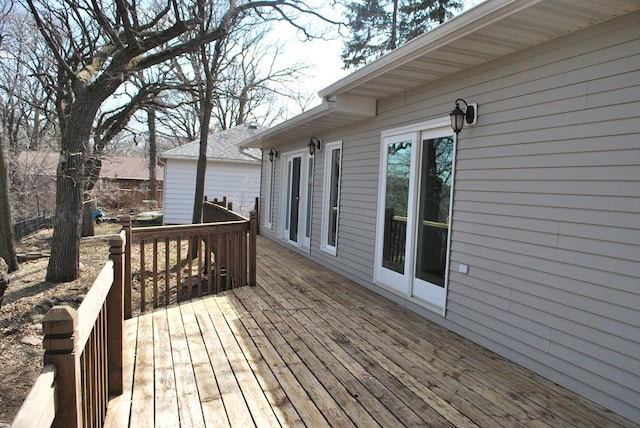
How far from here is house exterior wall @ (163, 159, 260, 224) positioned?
14.7 m

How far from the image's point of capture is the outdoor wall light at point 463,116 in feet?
12.2

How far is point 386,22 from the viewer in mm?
15172

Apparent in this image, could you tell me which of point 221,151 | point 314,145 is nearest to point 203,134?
point 314,145

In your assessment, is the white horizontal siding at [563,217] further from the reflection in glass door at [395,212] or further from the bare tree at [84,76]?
the bare tree at [84,76]

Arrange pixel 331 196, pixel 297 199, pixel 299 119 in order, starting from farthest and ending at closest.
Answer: pixel 297 199 → pixel 331 196 → pixel 299 119

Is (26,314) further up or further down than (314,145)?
further down

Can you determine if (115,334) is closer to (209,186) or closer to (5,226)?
(5,226)

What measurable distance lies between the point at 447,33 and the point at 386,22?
13.3 meters

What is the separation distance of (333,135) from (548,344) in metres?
4.56

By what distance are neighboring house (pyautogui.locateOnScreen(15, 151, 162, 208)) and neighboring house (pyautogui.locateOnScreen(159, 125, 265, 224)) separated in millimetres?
1846

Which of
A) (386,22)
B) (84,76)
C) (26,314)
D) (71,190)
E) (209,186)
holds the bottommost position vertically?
(26,314)

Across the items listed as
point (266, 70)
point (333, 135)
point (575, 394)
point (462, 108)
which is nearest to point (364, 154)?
point (333, 135)

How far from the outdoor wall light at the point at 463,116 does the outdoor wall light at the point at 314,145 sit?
11.9 feet

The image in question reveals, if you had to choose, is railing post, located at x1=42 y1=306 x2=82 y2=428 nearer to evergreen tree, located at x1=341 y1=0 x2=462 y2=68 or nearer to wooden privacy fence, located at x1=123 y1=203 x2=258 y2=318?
wooden privacy fence, located at x1=123 y1=203 x2=258 y2=318
